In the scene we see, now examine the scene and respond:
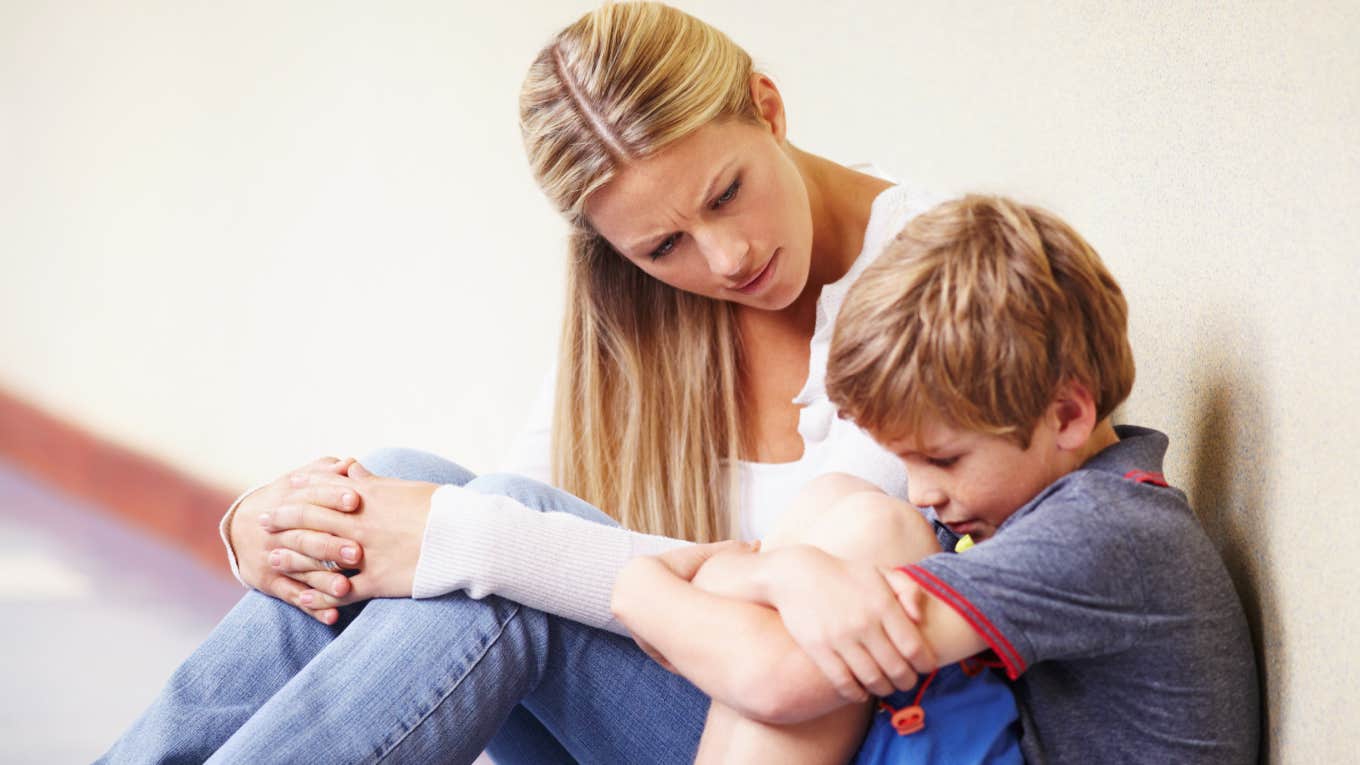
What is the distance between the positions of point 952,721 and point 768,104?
2.20ft

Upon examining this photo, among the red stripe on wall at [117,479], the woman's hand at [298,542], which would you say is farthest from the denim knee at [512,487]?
the red stripe on wall at [117,479]

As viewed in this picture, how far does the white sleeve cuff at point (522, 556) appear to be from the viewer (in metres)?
1.05

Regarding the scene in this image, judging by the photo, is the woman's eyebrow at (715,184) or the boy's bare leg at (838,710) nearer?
the boy's bare leg at (838,710)

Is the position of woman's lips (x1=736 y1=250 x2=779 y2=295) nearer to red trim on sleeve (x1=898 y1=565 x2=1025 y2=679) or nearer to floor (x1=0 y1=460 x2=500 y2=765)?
red trim on sleeve (x1=898 y1=565 x2=1025 y2=679)

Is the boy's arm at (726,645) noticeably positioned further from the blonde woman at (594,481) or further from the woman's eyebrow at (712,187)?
the woman's eyebrow at (712,187)

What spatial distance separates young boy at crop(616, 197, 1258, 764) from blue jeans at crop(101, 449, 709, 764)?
5.7 inches

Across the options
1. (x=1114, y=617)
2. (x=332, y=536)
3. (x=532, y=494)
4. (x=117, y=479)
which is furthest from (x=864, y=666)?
(x=117, y=479)

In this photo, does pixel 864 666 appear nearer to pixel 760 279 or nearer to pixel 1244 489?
pixel 1244 489

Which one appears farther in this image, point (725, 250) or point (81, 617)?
point (81, 617)

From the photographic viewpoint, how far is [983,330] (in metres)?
0.87

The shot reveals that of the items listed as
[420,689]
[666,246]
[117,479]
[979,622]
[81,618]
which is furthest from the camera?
[117,479]

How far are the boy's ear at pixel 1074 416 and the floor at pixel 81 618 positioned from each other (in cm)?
142

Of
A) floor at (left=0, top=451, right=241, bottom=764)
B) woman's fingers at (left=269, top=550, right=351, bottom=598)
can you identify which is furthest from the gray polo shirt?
floor at (left=0, top=451, right=241, bottom=764)

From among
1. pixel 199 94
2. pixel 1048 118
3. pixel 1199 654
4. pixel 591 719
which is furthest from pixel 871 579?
pixel 199 94
